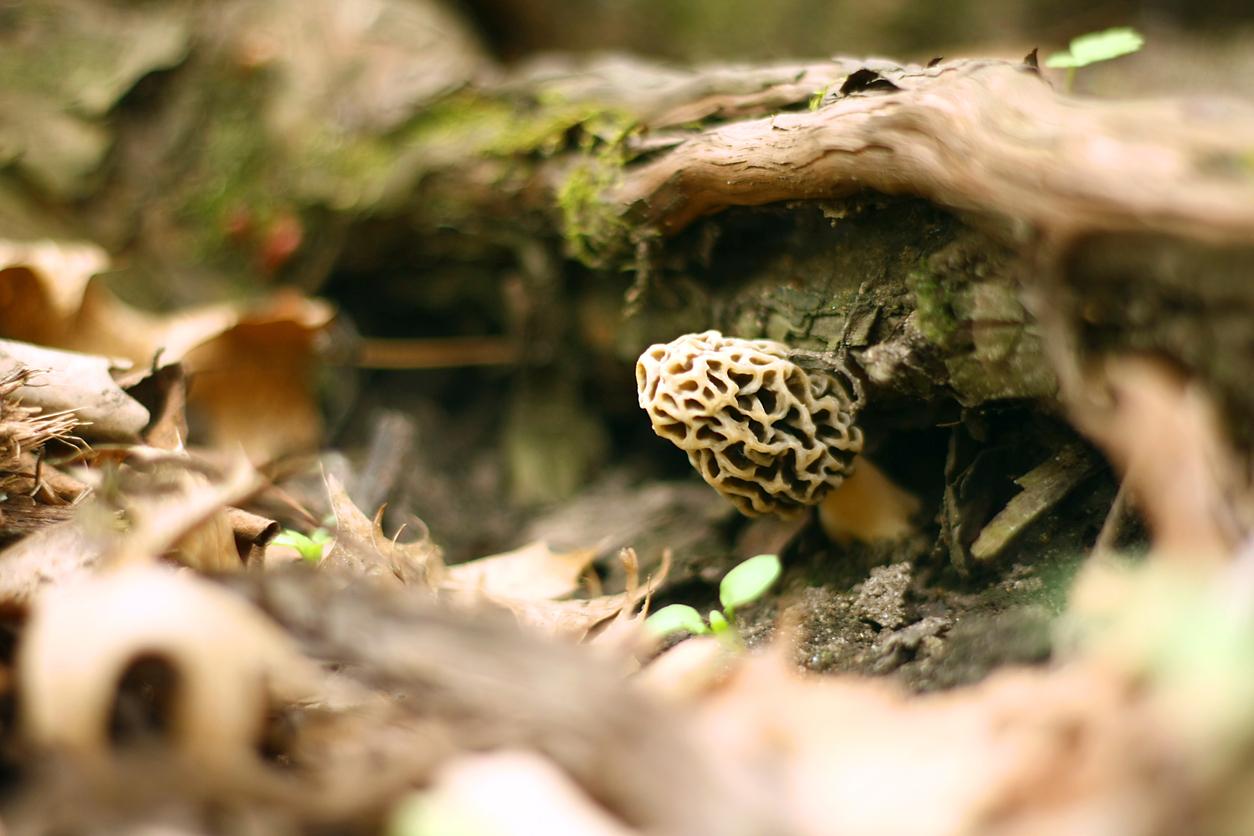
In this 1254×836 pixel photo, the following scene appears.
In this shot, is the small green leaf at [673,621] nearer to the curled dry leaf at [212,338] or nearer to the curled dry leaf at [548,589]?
the curled dry leaf at [548,589]

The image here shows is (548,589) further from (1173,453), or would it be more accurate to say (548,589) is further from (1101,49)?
(1101,49)

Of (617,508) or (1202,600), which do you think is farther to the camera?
(617,508)

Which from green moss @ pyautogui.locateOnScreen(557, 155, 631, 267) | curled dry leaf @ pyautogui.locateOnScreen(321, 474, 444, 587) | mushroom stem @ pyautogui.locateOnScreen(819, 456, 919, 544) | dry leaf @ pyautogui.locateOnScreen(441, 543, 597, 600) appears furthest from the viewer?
green moss @ pyautogui.locateOnScreen(557, 155, 631, 267)

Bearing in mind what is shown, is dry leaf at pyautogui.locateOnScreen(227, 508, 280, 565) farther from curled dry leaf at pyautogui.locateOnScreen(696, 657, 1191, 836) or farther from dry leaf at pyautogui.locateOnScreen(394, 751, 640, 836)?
curled dry leaf at pyautogui.locateOnScreen(696, 657, 1191, 836)

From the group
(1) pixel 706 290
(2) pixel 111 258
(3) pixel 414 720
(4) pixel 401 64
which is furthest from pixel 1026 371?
(2) pixel 111 258

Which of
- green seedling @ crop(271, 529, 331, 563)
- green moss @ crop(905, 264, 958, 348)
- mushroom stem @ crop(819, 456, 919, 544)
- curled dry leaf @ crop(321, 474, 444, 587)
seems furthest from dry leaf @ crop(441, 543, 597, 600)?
green moss @ crop(905, 264, 958, 348)

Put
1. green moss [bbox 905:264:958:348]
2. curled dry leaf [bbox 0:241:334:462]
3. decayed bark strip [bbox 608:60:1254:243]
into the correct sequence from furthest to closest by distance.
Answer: curled dry leaf [bbox 0:241:334:462] → green moss [bbox 905:264:958:348] → decayed bark strip [bbox 608:60:1254:243]

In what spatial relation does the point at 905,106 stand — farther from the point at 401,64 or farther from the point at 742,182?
the point at 401,64
